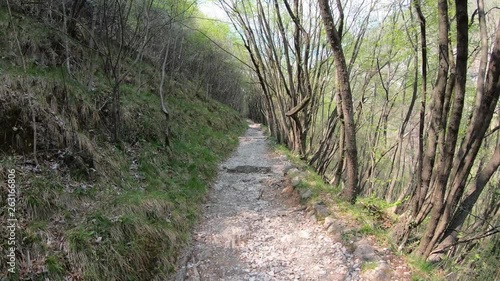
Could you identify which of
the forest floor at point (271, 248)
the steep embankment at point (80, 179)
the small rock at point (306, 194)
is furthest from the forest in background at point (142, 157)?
the small rock at point (306, 194)

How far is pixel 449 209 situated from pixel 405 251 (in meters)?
0.77

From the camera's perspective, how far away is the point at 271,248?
13.9 ft

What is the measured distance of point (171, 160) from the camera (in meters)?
6.62

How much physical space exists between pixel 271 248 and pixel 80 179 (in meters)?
2.80

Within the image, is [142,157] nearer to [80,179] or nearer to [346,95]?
[80,179]

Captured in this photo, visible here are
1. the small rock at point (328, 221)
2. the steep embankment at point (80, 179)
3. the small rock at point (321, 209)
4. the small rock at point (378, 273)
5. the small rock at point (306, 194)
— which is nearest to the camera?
the steep embankment at point (80, 179)

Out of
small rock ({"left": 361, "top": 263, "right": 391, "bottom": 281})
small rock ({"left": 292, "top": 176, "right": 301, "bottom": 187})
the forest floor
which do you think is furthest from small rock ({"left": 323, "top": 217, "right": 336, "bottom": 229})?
small rock ({"left": 292, "top": 176, "right": 301, "bottom": 187})

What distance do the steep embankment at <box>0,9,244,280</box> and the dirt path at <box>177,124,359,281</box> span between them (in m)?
0.37

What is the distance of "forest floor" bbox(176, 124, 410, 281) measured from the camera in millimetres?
3545

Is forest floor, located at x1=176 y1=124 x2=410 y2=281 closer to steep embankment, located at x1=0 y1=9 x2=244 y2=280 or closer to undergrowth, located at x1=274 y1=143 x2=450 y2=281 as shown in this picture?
undergrowth, located at x1=274 y1=143 x2=450 y2=281

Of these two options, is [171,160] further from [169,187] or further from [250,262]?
[250,262]

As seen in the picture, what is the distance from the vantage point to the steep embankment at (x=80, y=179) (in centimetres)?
284

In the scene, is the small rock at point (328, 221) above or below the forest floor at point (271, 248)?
above

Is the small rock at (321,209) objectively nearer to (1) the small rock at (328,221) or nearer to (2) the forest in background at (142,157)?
(1) the small rock at (328,221)
